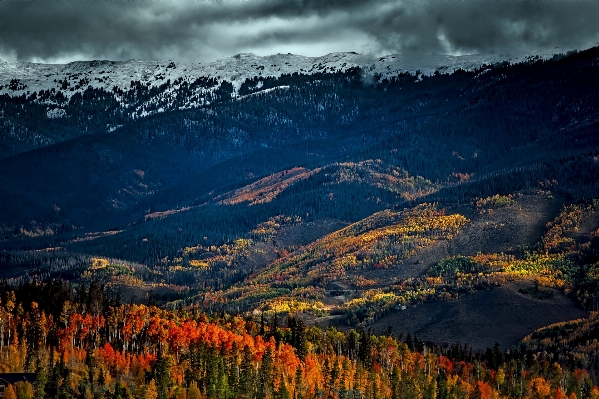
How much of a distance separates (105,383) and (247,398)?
2593cm

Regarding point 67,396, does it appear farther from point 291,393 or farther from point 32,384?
point 291,393

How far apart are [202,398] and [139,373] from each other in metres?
14.1

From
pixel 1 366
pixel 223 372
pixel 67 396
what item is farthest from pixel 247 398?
pixel 1 366

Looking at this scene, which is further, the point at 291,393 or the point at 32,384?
the point at 291,393

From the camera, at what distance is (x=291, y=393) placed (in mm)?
196250

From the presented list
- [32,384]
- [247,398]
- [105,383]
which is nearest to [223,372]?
[247,398]

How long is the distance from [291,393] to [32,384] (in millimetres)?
49224

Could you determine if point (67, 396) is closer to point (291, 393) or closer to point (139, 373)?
point (139, 373)

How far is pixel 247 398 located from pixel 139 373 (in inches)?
819

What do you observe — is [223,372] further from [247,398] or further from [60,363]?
[60,363]

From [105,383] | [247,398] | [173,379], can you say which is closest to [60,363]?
[105,383]

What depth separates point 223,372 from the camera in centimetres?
19438

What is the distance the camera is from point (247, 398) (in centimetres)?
18875

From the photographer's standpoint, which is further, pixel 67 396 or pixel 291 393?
pixel 291 393
